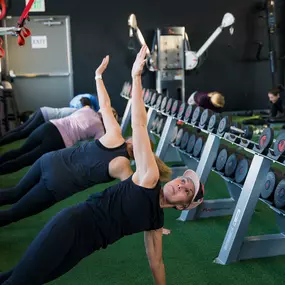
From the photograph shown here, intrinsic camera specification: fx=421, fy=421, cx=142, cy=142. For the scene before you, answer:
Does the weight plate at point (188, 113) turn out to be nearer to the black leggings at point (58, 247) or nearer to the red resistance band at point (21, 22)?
the red resistance band at point (21, 22)

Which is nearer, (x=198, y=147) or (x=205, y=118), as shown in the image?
(x=205, y=118)

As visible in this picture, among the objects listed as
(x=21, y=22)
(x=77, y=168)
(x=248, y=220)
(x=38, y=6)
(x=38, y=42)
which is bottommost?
(x=248, y=220)

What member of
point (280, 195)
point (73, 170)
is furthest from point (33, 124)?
point (280, 195)

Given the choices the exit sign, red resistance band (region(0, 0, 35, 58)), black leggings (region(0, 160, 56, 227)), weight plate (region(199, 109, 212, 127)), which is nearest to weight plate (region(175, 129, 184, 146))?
weight plate (region(199, 109, 212, 127))

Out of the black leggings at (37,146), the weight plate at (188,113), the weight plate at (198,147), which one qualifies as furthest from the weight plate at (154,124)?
the black leggings at (37,146)

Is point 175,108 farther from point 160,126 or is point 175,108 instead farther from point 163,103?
A: point 160,126

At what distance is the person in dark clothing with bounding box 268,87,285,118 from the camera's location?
6.16 metres

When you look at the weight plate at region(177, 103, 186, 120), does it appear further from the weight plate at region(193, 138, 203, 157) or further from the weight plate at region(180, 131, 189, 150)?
the weight plate at region(193, 138, 203, 157)

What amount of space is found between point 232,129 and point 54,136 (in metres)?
1.31

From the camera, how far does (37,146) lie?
3223 millimetres

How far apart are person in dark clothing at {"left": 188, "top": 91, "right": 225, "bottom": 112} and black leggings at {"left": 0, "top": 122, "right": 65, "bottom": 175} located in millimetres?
2612

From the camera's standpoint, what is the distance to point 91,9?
7.28m

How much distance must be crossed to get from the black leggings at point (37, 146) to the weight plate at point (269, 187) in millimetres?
1520

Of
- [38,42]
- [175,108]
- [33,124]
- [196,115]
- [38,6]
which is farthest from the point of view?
[38,42]
